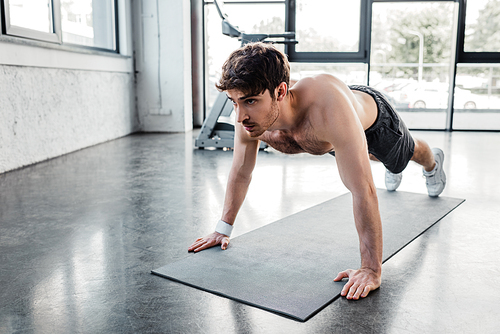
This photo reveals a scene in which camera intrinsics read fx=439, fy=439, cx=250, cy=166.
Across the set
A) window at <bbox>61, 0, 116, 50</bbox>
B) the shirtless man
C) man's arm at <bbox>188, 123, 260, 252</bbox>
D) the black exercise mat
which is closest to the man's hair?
the shirtless man

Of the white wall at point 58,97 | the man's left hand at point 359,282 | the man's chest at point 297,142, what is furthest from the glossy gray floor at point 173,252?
the man's chest at point 297,142

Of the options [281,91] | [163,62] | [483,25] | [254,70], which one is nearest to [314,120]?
[281,91]

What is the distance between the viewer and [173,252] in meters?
1.70

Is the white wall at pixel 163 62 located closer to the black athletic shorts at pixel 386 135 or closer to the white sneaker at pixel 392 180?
the white sneaker at pixel 392 180

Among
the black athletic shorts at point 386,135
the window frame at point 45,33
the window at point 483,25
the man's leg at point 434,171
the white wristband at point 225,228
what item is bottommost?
the white wristband at point 225,228

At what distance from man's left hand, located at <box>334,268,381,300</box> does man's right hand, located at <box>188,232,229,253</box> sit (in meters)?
0.49

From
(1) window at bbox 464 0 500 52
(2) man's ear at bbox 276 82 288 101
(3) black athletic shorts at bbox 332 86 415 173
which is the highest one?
(1) window at bbox 464 0 500 52

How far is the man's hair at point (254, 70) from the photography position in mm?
1250

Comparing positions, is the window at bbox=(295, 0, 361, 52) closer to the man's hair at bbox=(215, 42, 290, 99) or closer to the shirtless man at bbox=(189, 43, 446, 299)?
the shirtless man at bbox=(189, 43, 446, 299)

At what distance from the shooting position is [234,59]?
4.27 ft

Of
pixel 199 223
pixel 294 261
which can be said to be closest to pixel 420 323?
pixel 294 261

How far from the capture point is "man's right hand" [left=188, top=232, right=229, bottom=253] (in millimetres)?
1697

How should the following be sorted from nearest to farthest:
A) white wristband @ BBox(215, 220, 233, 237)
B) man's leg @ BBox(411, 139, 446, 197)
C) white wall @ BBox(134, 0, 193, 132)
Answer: white wristband @ BBox(215, 220, 233, 237)
man's leg @ BBox(411, 139, 446, 197)
white wall @ BBox(134, 0, 193, 132)

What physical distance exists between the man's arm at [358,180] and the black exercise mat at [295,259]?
0.09 metres
